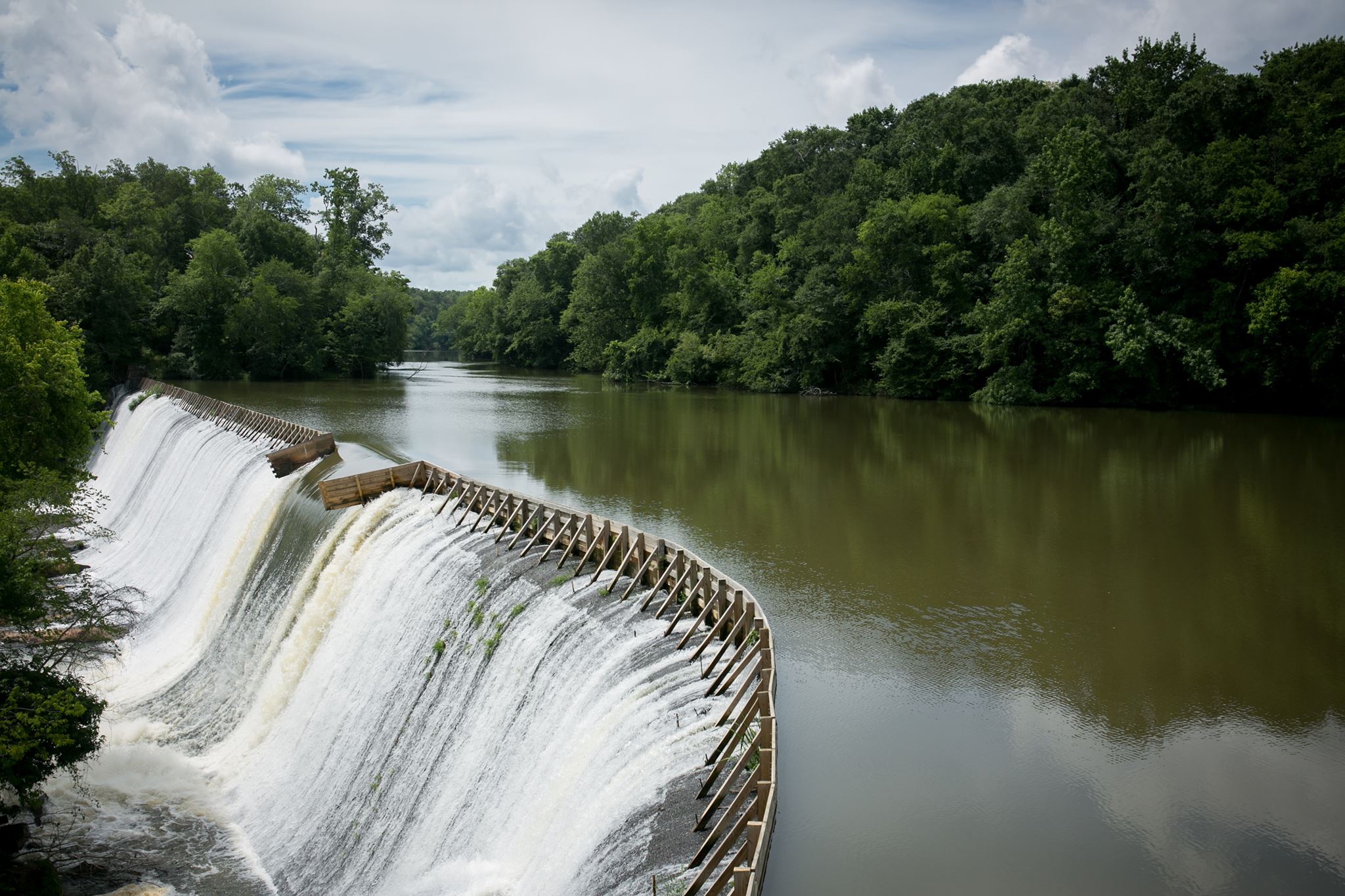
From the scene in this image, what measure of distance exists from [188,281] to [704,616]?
65.2 metres

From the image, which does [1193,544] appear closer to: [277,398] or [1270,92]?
[1270,92]

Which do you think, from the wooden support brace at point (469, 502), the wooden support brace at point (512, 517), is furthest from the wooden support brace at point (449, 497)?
the wooden support brace at point (512, 517)

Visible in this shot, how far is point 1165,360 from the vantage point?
4575 centimetres

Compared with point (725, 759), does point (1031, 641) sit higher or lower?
lower

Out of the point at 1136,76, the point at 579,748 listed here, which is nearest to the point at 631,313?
the point at 1136,76

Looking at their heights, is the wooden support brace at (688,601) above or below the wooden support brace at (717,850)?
above

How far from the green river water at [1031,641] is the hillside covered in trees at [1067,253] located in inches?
399

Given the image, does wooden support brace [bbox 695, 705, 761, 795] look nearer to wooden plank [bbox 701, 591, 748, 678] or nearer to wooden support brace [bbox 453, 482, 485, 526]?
wooden plank [bbox 701, 591, 748, 678]

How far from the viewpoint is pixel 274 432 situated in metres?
28.6

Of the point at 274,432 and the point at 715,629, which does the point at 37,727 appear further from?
the point at 274,432

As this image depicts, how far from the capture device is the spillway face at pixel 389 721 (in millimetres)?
10203

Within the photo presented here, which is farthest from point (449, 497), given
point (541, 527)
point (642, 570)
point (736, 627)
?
point (736, 627)

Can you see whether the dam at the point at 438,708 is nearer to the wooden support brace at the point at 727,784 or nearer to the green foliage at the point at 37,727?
the wooden support brace at the point at 727,784

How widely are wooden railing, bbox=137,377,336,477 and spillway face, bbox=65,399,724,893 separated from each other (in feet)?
5.25
